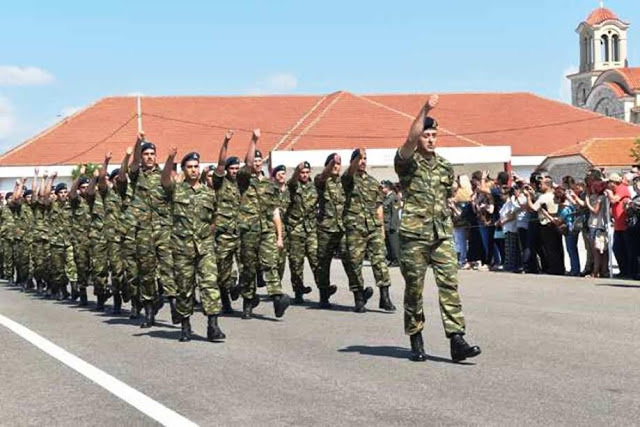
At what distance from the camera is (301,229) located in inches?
538

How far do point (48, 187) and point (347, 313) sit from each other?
7055 mm

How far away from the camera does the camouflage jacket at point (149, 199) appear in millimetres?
11328

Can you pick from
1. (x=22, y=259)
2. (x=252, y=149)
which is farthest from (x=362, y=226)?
(x=22, y=259)

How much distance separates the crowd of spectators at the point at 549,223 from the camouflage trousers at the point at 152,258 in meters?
6.34

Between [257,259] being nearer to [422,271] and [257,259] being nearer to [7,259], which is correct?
[422,271]

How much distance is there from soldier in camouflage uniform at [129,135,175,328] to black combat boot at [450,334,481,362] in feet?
12.4

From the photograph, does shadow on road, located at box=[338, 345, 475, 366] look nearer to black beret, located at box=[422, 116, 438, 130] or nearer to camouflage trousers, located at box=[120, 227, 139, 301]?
black beret, located at box=[422, 116, 438, 130]

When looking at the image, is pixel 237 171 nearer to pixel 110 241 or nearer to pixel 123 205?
pixel 123 205

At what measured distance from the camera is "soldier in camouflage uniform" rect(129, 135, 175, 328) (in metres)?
11.1

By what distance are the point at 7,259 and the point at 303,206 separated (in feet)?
32.7

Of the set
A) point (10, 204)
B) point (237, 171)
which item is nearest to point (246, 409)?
point (237, 171)

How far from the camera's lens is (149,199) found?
11.9 metres

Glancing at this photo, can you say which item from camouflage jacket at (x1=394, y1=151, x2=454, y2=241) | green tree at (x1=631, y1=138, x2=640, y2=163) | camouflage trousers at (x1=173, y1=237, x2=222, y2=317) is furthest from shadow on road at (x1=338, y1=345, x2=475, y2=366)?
green tree at (x1=631, y1=138, x2=640, y2=163)

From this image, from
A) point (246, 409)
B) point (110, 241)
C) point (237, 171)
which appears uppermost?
point (237, 171)
